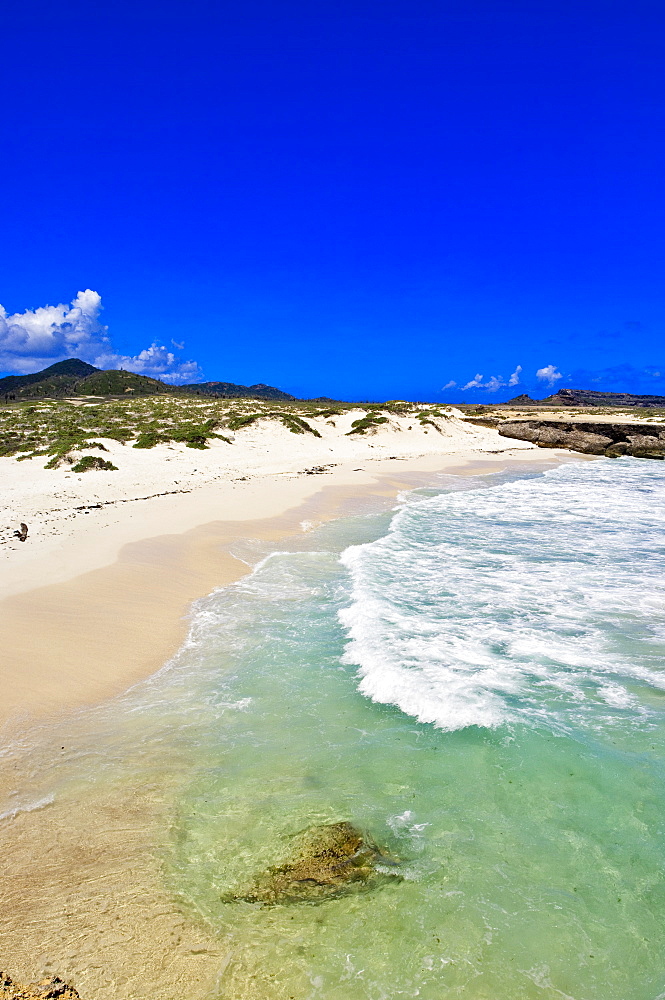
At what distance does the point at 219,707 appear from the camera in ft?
20.7

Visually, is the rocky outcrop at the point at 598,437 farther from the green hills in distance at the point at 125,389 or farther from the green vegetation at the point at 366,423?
the green hills in distance at the point at 125,389

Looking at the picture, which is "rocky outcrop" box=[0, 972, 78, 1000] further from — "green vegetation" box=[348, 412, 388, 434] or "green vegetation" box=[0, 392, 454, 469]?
"green vegetation" box=[348, 412, 388, 434]

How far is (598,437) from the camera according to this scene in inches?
1601

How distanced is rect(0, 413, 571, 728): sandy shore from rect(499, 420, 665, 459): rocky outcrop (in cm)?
1582

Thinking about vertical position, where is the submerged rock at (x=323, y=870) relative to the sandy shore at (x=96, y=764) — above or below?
below

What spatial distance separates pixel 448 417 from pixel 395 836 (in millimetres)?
44856

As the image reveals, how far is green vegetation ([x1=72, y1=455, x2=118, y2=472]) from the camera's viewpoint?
878 inches

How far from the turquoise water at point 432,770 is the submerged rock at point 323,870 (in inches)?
→ 3.3

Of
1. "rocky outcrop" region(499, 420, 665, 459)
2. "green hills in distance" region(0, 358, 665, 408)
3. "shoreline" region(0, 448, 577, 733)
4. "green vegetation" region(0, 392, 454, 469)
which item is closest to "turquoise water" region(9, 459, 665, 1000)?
"shoreline" region(0, 448, 577, 733)

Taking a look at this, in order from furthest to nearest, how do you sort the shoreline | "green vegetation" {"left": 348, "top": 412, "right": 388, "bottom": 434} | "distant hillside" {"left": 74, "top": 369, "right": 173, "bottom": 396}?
1. "distant hillside" {"left": 74, "top": 369, "right": 173, "bottom": 396}
2. "green vegetation" {"left": 348, "top": 412, "right": 388, "bottom": 434}
3. the shoreline

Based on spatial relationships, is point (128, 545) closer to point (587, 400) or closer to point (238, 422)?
point (238, 422)

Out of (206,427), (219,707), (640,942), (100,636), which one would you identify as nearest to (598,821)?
(640,942)

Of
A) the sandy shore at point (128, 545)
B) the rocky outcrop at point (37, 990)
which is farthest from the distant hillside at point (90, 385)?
the rocky outcrop at point (37, 990)

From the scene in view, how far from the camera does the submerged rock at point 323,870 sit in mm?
3809
